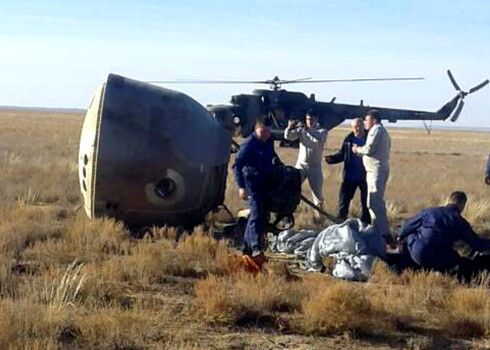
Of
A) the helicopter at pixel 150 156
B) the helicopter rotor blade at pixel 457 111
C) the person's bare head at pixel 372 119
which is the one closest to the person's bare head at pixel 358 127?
the person's bare head at pixel 372 119

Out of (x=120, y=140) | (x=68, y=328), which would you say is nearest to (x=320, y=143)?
(x=120, y=140)

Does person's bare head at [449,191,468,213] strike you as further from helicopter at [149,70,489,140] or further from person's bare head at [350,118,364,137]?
helicopter at [149,70,489,140]

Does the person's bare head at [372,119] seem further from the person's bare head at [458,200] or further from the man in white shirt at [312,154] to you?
the person's bare head at [458,200]

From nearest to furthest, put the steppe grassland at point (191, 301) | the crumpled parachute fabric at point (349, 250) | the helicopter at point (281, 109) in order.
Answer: the steppe grassland at point (191, 301) < the crumpled parachute fabric at point (349, 250) < the helicopter at point (281, 109)

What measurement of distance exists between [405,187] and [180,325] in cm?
1877

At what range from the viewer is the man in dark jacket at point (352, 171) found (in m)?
14.2

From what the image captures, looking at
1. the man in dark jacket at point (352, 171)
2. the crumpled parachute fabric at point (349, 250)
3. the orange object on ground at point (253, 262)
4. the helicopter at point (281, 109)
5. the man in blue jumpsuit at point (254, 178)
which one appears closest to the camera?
the orange object on ground at point (253, 262)

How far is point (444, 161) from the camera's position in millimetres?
45844

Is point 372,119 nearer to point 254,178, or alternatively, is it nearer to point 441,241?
point 254,178

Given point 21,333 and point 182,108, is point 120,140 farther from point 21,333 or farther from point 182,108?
point 21,333

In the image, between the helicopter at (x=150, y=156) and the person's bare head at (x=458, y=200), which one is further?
the helicopter at (x=150, y=156)

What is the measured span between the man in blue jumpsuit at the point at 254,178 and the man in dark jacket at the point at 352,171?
2601 millimetres

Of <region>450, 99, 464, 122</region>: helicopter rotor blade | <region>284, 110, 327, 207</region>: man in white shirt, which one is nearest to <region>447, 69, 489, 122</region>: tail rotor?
<region>450, 99, 464, 122</region>: helicopter rotor blade

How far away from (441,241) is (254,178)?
250 cm
